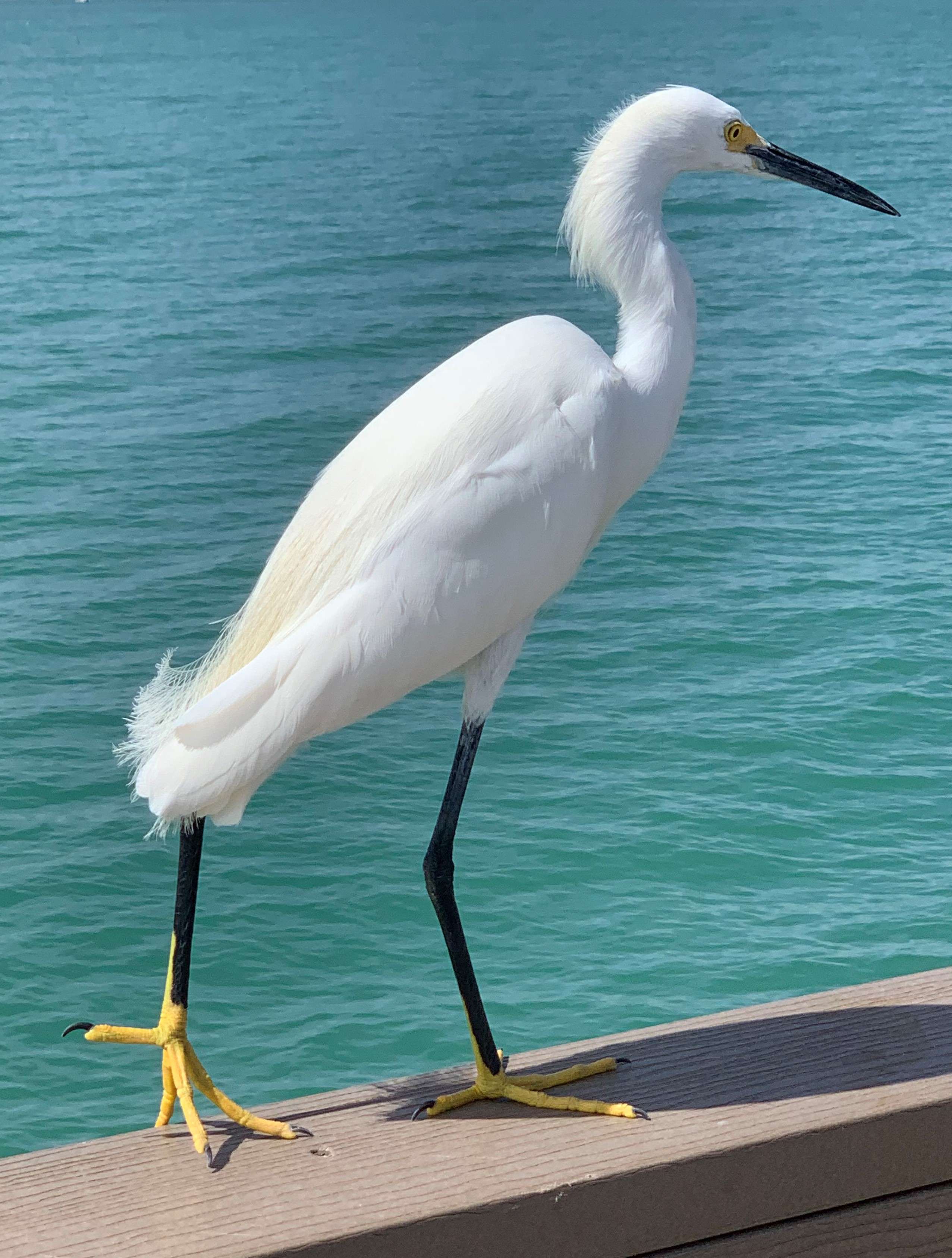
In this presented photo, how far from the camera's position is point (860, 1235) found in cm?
155

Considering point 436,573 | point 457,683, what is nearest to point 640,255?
point 436,573

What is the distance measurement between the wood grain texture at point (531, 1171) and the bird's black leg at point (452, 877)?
11.2 inches

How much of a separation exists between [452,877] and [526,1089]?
0.38 metres

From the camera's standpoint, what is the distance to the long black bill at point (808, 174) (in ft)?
8.02

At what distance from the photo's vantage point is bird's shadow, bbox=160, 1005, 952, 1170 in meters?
1.73

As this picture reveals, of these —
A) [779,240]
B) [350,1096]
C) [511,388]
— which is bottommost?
[779,240]

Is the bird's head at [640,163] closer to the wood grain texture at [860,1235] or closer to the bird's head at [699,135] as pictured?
the bird's head at [699,135]

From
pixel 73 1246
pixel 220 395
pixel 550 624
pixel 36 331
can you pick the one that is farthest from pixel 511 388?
pixel 36 331

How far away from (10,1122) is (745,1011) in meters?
3.68

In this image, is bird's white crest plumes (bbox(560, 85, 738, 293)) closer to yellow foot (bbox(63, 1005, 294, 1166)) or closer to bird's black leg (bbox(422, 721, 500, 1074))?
bird's black leg (bbox(422, 721, 500, 1074))

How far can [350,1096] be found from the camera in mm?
1898

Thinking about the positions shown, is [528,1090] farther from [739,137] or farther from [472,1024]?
[739,137]

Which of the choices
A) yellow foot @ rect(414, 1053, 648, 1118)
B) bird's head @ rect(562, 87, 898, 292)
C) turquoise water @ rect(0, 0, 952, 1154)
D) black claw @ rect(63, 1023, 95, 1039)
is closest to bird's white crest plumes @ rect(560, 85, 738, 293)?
bird's head @ rect(562, 87, 898, 292)

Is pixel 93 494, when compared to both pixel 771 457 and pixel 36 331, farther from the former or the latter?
pixel 36 331
